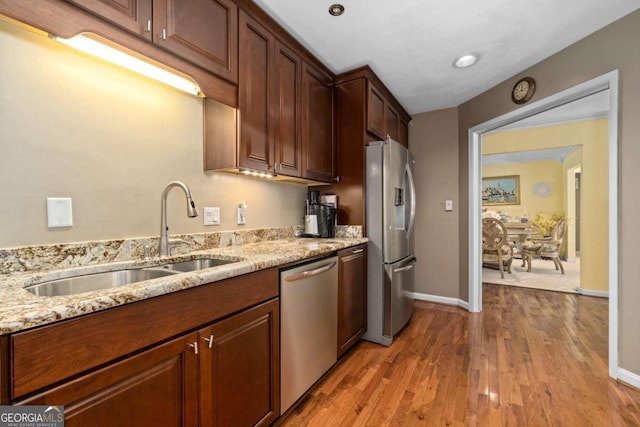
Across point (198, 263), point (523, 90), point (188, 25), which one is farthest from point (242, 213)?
point (523, 90)

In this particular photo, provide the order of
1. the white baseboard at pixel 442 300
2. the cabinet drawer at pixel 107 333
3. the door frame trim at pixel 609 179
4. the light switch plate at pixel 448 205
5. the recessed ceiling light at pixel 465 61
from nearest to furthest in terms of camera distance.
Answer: the cabinet drawer at pixel 107 333
the door frame trim at pixel 609 179
the recessed ceiling light at pixel 465 61
the white baseboard at pixel 442 300
the light switch plate at pixel 448 205

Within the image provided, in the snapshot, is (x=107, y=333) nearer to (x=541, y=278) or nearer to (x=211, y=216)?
(x=211, y=216)

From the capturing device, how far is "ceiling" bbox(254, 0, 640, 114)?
1.71 m

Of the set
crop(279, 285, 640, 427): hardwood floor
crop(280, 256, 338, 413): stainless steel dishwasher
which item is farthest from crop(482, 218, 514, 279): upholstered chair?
crop(280, 256, 338, 413): stainless steel dishwasher

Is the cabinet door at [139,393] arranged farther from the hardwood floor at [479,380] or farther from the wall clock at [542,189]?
the wall clock at [542,189]

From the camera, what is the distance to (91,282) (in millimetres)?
1154

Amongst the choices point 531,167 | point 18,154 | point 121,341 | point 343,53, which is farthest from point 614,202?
point 531,167

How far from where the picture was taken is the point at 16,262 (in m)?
1.04

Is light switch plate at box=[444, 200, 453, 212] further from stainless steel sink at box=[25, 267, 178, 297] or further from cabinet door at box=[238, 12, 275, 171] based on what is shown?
stainless steel sink at box=[25, 267, 178, 297]

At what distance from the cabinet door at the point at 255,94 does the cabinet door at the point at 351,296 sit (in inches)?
34.4

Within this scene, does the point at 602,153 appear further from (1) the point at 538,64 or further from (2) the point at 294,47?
(2) the point at 294,47

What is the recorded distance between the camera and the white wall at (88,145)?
1.05 metres

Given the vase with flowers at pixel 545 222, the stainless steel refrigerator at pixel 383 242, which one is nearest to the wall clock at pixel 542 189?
the vase with flowers at pixel 545 222

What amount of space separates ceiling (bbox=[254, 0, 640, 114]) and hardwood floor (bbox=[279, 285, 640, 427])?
7.69ft
